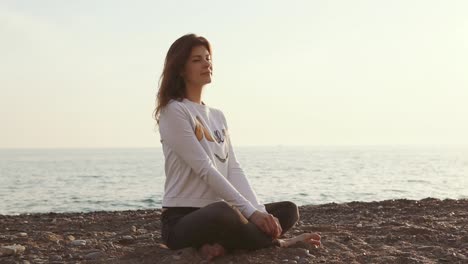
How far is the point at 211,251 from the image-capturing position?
468 cm

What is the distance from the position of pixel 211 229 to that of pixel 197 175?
1.51 feet

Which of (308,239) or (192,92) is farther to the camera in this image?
(308,239)

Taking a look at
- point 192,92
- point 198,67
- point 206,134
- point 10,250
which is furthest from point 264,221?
point 10,250

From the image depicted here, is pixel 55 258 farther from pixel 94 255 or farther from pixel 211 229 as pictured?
pixel 211 229

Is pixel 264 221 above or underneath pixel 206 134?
underneath

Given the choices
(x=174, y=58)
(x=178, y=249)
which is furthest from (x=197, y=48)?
(x=178, y=249)

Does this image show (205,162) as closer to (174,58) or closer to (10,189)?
(174,58)

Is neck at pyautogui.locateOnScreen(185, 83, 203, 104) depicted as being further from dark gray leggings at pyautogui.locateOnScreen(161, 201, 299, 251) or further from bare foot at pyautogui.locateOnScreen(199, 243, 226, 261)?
bare foot at pyautogui.locateOnScreen(199, 243, 226, 261)

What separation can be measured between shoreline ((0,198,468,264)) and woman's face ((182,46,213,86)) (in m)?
1.46

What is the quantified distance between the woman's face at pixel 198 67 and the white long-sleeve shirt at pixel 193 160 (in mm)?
205

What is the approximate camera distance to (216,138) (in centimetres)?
505

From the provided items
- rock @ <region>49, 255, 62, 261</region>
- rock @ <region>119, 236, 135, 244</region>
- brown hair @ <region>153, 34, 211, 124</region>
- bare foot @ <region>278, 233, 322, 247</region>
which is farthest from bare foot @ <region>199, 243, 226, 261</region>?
rock @ <region>119, 236, 135, 244</region>

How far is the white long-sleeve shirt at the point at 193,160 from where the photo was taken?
463 centimetres

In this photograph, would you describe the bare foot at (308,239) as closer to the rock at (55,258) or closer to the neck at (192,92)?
the neck at (192,92)
